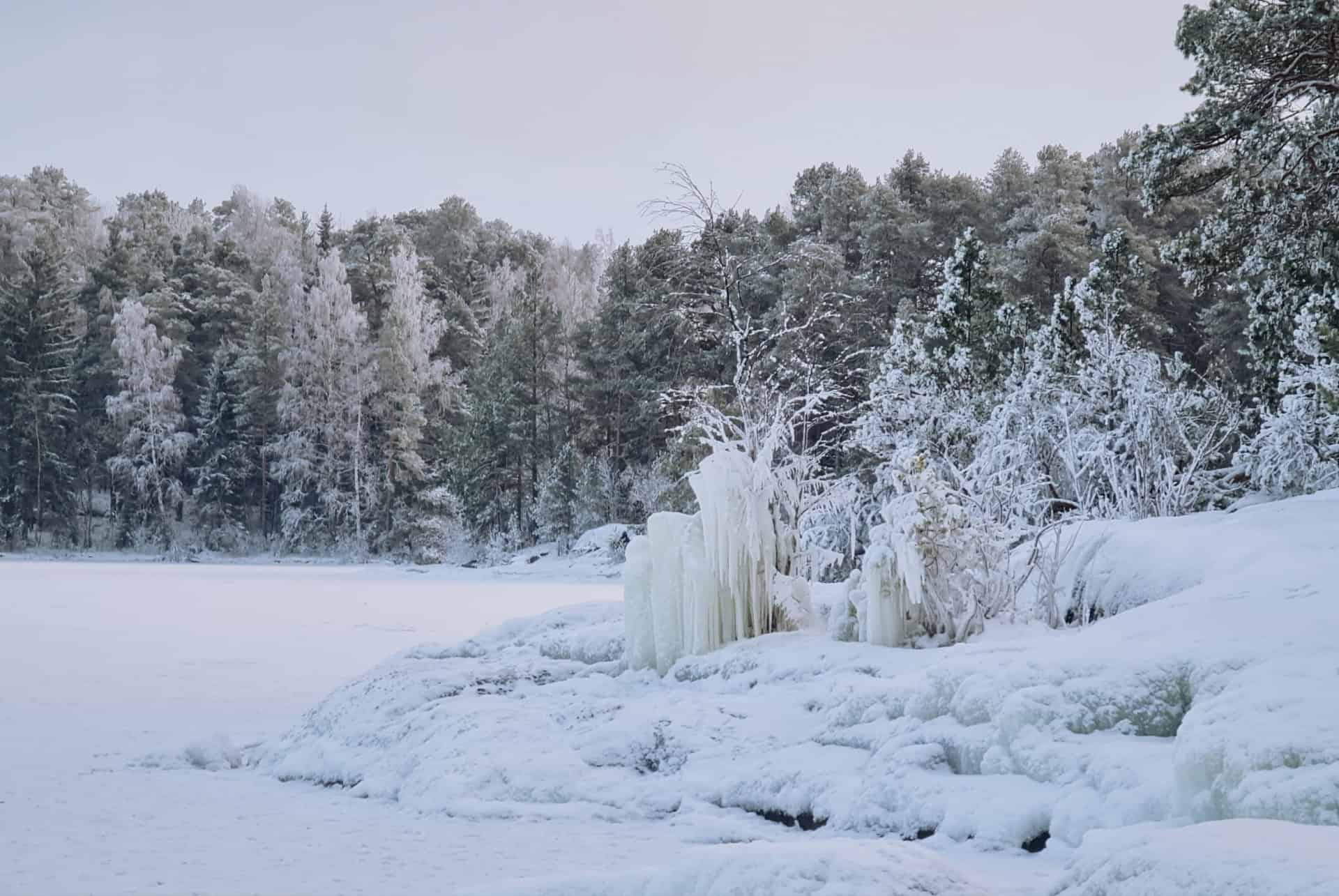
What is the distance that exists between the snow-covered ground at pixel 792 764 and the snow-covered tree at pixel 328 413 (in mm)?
29357

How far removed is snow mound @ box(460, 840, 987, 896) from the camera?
4.15 m

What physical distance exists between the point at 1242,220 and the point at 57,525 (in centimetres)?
4256

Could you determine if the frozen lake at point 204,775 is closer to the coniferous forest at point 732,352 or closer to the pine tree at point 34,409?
the coniferous forest at point 732,352

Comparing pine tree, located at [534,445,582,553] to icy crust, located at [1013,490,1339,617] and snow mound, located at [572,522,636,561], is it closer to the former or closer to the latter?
snow mound, located at [572,522,636,561]

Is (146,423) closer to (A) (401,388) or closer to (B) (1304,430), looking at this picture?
(A) (401,388)

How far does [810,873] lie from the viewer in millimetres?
4211

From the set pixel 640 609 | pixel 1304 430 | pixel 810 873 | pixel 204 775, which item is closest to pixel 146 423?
pixel 204 775

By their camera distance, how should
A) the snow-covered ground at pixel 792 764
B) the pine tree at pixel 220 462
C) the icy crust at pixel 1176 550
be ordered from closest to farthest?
the snow-covered ground at pixel 792 764, the icy crust at pixel 1176 550, the pine tree at pixel 220 462

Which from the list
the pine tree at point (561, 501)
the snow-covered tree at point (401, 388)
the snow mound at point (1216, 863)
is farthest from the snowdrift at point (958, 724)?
the snow-covered tree at point (401, 388)

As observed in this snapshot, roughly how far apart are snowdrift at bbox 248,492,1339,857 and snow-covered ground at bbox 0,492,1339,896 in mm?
19

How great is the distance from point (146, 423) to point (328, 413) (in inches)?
284

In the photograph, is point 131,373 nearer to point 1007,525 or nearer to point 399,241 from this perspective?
point 399,241

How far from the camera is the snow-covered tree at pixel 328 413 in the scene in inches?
1559

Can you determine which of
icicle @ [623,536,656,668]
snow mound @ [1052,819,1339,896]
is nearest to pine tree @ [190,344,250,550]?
icicle @ [623,536,656,668]
